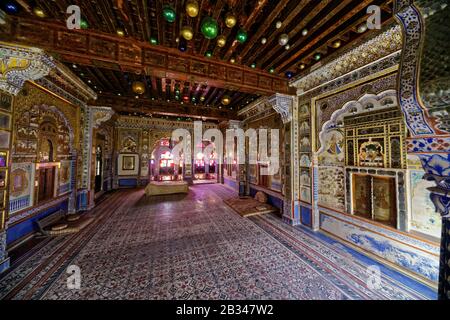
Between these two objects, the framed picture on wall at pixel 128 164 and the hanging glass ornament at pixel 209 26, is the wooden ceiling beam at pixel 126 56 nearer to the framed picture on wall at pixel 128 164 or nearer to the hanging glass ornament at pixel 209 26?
the hanging glass ornament at pixel 209 26

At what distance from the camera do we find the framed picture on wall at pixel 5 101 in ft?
8.85

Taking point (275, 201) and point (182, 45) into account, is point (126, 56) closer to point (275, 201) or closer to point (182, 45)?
point (182, 45)

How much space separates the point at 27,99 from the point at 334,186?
7391 millimetres

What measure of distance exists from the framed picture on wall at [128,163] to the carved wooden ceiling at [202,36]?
21.7ft

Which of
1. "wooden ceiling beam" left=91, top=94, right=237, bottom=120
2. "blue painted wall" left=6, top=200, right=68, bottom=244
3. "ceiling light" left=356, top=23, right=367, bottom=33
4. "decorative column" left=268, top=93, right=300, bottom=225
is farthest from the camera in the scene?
"wooden ceiling beam" left=91, top=94, right=237, bottom=120

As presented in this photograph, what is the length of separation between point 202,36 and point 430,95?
3333 mm

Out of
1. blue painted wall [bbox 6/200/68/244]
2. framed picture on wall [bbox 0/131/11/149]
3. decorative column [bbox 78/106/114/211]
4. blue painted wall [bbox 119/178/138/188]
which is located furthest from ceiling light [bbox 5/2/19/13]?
blue painted wall [bbox 119/178/138/188]

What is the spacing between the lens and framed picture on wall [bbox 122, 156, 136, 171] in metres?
10.1

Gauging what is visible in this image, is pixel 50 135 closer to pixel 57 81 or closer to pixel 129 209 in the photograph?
pixel 57 81

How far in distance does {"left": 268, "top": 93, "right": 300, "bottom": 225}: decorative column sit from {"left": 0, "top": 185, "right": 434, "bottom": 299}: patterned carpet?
0.52m

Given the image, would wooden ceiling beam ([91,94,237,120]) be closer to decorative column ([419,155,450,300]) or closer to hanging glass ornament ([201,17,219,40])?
hanging glass ornament ([201,17,219,40])

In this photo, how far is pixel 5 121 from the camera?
9.07 ft

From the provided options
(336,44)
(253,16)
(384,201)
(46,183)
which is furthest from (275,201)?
(46,183)
